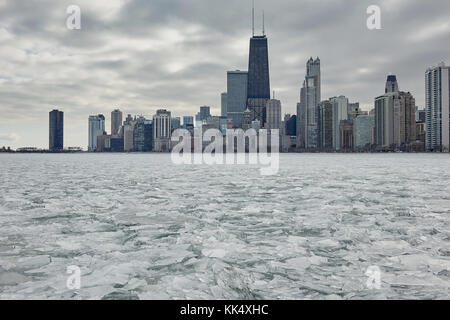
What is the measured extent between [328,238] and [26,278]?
356 inches

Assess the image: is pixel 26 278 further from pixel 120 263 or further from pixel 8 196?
pixel 8 196

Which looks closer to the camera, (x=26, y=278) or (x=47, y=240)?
(x=26, y=278)

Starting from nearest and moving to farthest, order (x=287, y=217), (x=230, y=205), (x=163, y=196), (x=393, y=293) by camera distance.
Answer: (x=393, y=293), (x=287, y=217), (x=230, y=205), (x=163, y=196)

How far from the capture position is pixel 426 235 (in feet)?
43.6

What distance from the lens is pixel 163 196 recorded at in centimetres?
2503

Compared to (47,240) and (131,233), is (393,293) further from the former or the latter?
(47,240)

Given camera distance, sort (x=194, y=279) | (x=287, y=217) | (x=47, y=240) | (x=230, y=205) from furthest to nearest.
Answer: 1. (x=230, y=205)
2. (x=287, y=217)
3. (x=47, y=240)
4. (x=194, y=279)

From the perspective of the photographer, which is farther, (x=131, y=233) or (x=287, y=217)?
(x=287, y=217)

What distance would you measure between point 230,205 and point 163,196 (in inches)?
241
